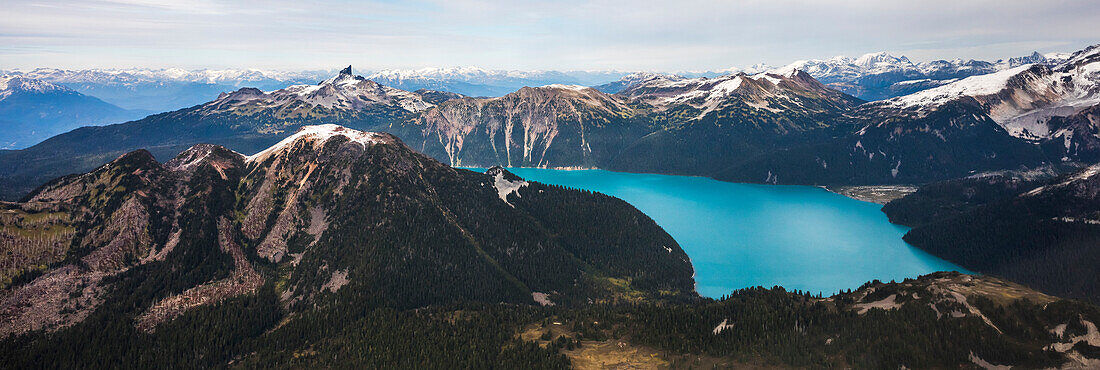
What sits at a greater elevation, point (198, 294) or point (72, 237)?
point (72, 237)

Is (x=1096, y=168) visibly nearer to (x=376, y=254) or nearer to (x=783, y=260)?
(x=783, y=260)

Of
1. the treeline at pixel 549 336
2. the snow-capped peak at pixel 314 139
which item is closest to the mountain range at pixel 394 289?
the treeline at pixel 549 336

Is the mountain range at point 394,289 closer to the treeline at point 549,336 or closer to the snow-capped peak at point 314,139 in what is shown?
the treeline at point 549,336

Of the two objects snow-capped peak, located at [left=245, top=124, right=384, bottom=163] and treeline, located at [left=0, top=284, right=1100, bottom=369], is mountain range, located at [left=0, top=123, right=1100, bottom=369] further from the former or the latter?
snow-capped peak, located at [left=245, top=124, right=384, bottom=163]

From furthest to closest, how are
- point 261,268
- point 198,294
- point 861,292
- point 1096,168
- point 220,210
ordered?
1. point 1096,168
2. point 220,210
3. point 261,268
4. point 198,294
5. point 861,292

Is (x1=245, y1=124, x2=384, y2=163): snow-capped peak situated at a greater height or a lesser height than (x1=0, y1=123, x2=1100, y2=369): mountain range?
greater

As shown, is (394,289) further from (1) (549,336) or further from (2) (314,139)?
(2) (314,139)

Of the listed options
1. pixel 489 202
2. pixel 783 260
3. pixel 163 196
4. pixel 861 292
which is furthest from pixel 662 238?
pixel 163 196

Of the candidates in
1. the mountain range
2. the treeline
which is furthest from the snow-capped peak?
the treeline

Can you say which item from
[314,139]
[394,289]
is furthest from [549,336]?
[314,139]

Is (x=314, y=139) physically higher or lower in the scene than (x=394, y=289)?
higher

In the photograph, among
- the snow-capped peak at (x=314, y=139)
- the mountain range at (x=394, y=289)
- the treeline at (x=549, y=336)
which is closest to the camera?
the treeline at (x=549, y=336)
